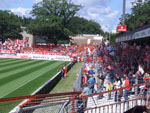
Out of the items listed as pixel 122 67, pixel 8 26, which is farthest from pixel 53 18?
pixel 122 67

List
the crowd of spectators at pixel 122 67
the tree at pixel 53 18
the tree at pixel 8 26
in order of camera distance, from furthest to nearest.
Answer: the tree at pixel 8 26
the tree at pixel 53 18
the crowd of spectators at pixel 122 67

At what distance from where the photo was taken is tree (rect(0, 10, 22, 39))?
61.6 m

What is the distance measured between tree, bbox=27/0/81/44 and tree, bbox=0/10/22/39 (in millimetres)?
9617

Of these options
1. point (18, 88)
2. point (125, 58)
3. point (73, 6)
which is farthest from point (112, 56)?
point (73, 6)

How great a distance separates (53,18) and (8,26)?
17910mm

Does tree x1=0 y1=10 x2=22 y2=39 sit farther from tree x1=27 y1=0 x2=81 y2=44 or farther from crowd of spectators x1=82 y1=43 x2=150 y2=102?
crowd of spectators x1=82 y1=43 x2=150 y2=102

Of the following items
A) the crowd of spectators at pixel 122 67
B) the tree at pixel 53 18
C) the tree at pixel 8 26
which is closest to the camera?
the crowd of spectators at pixel 122 67

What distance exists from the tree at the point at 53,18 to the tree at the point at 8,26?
962 cm

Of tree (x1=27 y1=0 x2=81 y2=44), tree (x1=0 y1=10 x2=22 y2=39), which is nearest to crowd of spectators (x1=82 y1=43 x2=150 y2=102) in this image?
tree (x1=27 y1=0 x2=81 y2=44)

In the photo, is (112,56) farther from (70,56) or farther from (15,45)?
(15,45)

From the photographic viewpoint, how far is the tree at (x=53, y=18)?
53.2m

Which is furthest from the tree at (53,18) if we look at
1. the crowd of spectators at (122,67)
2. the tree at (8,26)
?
the crowd of spectators at (122,67)

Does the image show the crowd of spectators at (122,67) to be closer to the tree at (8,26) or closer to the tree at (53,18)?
the tree at (53,18)

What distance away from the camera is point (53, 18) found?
53.5 metres
